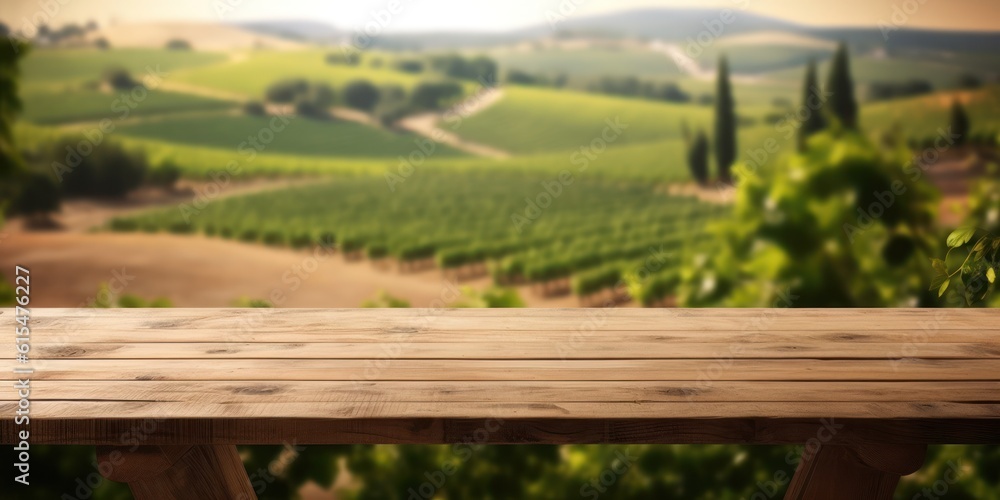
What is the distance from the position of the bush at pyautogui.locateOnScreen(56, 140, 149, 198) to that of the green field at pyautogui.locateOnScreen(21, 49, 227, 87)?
51 centimetres

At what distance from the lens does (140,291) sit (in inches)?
267

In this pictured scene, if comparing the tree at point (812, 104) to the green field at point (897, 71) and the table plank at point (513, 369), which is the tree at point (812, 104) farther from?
the table plank at point (513, 369)

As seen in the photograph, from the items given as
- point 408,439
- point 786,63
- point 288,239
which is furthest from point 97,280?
point 408,439

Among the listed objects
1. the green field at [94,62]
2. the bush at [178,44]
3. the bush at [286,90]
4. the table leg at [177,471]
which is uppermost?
the table leg at [177,471]

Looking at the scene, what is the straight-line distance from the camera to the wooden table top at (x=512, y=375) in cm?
93

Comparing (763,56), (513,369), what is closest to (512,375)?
(513,369)

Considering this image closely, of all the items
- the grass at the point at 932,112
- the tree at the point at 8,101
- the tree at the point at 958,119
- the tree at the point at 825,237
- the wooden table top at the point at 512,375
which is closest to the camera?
the wooden table top at the point at 512,375

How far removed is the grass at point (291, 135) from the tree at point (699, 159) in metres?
1.84

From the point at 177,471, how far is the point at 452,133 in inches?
240

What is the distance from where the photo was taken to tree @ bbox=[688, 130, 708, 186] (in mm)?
6777

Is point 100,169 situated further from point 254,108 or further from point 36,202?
point 254,108

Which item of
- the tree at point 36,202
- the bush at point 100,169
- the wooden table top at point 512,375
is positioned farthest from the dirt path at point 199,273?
the wooden table top at point 512,375

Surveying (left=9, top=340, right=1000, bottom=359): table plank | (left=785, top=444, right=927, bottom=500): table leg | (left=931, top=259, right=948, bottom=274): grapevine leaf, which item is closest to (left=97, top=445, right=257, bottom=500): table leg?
(left=9, top=340, right=1000, bottom=359): table plank

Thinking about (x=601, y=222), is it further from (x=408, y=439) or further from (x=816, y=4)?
(x=408, y=439)
